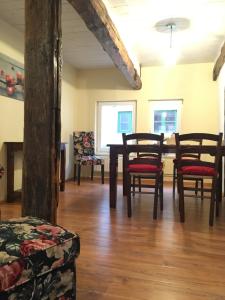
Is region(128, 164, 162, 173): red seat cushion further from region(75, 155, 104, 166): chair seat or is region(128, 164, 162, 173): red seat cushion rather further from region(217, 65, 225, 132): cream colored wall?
region(217, 65, 225, 132): cream colored wall

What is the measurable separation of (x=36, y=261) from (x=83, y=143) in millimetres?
4221

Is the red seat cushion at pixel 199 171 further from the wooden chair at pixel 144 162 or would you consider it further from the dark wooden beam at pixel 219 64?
the dark wooden beam at pixel 219 64

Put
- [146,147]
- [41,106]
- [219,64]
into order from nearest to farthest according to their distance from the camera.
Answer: [41,106]
[146,147]
[219,64]

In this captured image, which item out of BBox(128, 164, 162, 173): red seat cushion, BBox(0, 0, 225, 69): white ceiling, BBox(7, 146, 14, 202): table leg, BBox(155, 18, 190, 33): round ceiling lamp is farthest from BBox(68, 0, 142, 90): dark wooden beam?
BBox(7, 146, 14, 202): table leg

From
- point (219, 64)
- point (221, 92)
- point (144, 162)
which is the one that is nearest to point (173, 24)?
point (219, 64)

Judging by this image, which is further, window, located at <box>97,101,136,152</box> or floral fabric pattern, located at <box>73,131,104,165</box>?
window, located at <box>97,101,136,152</box>

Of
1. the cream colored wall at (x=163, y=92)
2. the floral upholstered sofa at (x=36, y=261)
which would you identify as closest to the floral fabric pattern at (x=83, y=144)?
the cream colored wall at (x=163, y=92)

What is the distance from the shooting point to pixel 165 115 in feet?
17.8

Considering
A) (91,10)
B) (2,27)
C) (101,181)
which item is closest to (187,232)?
(91,10)

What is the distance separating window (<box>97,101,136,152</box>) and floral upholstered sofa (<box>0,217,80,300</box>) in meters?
4.48

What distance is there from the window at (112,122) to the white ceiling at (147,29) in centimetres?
89

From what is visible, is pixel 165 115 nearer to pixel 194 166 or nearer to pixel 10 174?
pixel 194 166

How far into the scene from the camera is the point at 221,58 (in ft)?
13.6

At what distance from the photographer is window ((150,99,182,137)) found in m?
5.33
